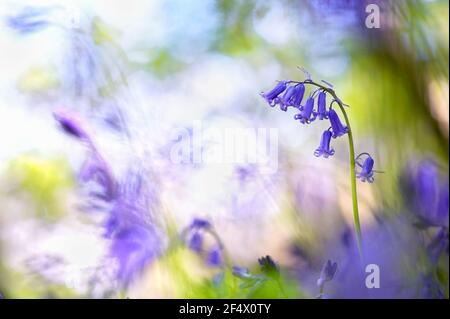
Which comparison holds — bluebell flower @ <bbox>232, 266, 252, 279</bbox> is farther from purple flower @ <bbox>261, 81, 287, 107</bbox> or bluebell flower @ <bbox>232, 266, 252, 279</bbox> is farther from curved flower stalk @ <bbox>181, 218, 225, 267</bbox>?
purple flower @ <bbox>261, 81, 287, 107</bbox>

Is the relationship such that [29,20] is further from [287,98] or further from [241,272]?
[241,272]

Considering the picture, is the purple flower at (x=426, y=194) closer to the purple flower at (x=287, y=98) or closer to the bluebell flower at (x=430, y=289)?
the bluebell flower at (x=430, y=289)

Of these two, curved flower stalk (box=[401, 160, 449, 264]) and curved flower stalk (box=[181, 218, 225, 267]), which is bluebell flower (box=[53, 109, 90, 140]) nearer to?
curved flower stalk (box=[181, 218, 225, 267])

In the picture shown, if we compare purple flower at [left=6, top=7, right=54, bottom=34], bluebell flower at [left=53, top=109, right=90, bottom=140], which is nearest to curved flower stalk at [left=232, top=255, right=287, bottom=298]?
bluebell flower at [left=53, top=109, right=90, bottom=140]

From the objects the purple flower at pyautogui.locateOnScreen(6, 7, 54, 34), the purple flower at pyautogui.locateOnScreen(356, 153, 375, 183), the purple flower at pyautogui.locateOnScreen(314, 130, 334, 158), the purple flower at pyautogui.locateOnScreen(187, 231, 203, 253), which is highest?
the purple flower at pyautogui.locateOnScreen(6, 7, 54, 34)

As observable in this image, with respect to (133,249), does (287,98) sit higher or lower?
higher

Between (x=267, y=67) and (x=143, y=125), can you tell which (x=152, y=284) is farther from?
(x=267, y=67)

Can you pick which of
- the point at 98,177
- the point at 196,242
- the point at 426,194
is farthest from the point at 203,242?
the point at 426,194

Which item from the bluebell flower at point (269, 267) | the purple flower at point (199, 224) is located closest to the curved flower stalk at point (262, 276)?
the bluebell flower at point (269, 267)

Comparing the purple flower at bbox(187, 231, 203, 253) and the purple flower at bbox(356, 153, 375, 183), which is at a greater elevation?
the purple flower at bbox(356, 153, 375, 183)
